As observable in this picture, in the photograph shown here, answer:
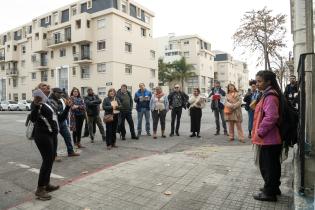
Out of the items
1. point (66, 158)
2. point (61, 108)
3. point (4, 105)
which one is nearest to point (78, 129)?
point (66, 158)

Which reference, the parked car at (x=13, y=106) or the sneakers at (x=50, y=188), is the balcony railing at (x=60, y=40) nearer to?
the parked car at (x=13, y=106)

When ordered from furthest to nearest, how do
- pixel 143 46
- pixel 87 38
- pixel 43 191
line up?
pixel 143 46 < pixel 87 38 < pixel 43 191

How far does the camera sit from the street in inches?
212

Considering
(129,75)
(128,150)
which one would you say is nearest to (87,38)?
(129,75)

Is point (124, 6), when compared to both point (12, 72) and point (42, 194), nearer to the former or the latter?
point (12, 72)

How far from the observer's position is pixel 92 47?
3853 cm

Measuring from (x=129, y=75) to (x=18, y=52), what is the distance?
26.6 m

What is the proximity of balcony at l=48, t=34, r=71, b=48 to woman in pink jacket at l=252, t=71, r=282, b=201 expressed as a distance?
39256mm

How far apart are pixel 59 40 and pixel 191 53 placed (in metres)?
32.1

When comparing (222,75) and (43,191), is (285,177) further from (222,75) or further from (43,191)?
(222,75)

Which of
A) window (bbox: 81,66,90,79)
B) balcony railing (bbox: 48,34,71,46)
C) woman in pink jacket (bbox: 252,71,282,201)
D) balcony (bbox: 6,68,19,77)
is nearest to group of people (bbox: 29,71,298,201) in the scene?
woman in pink jacket (bbox: 252,71,282,201)

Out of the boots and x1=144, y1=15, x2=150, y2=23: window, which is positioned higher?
x1=144, y1=15, x2=150, y2=23: window

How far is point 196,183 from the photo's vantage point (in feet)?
16.8

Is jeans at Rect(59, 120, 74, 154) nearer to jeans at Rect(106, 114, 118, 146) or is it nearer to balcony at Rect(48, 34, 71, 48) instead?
jeans at Rect(106, 114, 118, 146)
